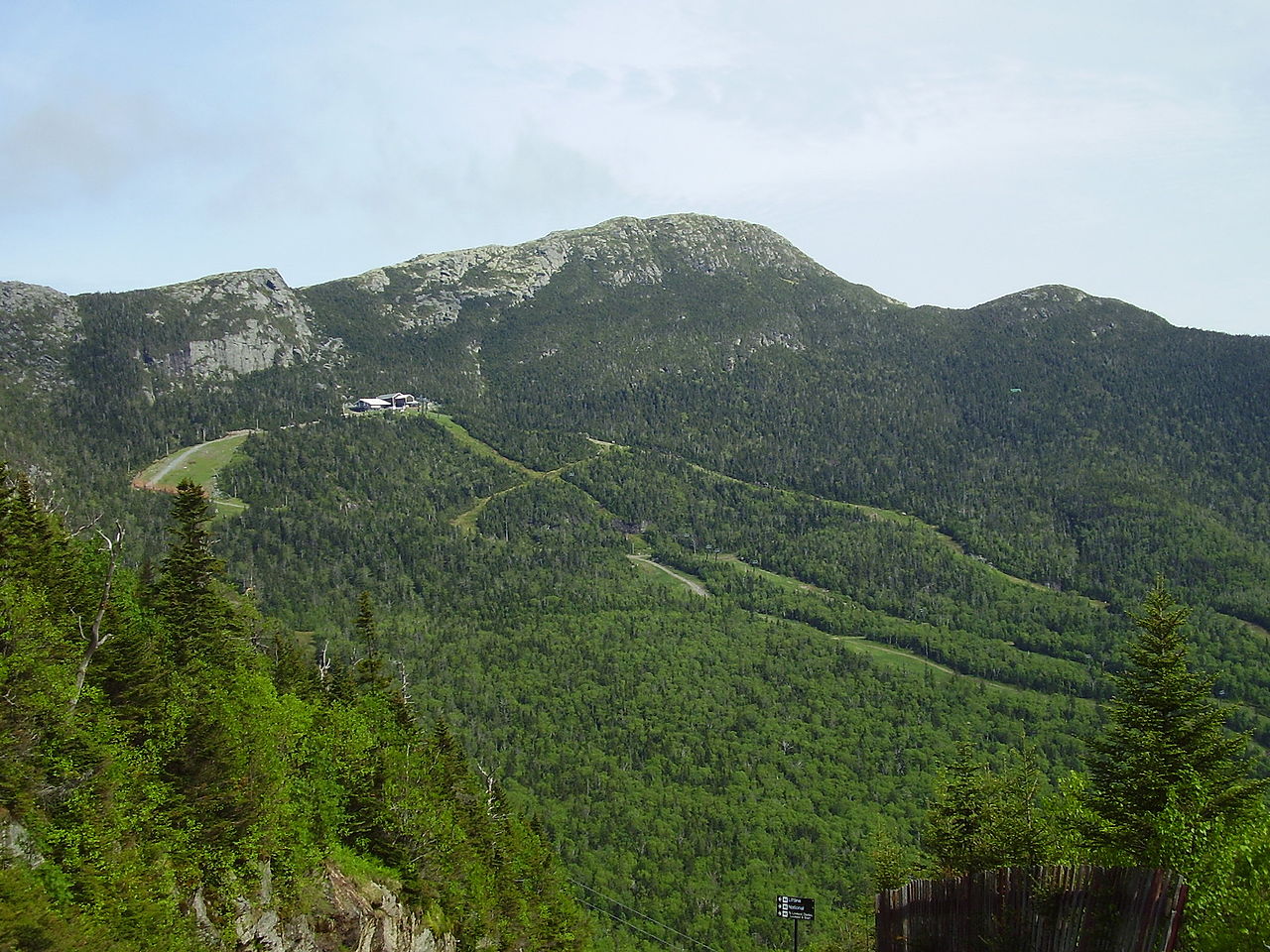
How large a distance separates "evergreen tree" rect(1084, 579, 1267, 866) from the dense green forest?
3484cm

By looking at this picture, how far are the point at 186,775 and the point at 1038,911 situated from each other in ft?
114

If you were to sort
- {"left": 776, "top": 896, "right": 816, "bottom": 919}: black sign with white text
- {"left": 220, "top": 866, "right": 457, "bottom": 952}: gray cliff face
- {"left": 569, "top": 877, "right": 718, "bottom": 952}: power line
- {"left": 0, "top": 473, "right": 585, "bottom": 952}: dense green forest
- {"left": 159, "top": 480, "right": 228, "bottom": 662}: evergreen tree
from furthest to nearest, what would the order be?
{"left": 569, "top": 877, "right": 718, "bottom": 952}: power line
{"left": 159, "top": 480, "right": 228, "bottom": 662}: evergreen tree
{"left": 776, "top": 896, "right": 816, "bottom": 919}: black sign with white text
{"left": 220, "top": 866, "right": 457, "bottom": 952}: gray cliff face
{"left": 0, "top": 473, "right": 585, "bottom": 952}: dense green forest

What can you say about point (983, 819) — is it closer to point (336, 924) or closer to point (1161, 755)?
point (1161, 755)

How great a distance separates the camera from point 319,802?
42.8 m

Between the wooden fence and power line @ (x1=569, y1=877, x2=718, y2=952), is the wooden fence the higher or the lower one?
the higher one

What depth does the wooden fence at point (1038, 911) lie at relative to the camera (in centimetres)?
982

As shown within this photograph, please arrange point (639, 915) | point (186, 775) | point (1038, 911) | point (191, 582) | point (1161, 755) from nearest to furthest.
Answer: point (1038, 911)
point (1161, 755)
point (186, 775)
point (191, 582)
point (639, 915)

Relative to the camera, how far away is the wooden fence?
982cm

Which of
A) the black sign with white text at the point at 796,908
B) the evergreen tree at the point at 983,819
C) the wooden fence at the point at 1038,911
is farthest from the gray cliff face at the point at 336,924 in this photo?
the wooden fence at the point at 1038,911

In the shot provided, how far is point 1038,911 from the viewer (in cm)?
1093

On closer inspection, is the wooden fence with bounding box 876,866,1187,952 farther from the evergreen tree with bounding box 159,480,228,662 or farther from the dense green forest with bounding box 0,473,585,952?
the evergreen tree with bounding box 159,480,228,662

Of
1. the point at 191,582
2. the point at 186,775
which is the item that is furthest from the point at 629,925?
the point at 186,775

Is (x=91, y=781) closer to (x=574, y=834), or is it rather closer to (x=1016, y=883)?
(x=1016, y=883)

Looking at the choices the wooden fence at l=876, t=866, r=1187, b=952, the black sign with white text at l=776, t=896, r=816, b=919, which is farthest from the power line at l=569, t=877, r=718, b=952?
the wooden fence at l=876, t=866, r=1187, b=952
